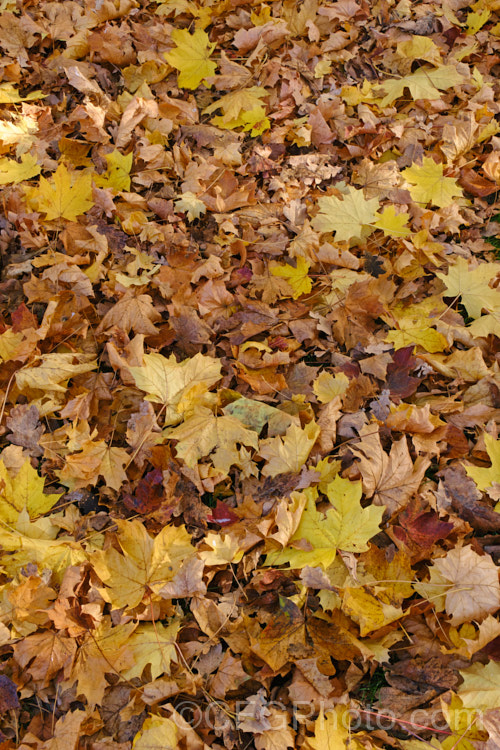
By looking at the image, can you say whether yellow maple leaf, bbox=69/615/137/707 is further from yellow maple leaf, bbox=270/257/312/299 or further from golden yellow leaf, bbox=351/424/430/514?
yellow maple leaf, bbox=270/257/312/299

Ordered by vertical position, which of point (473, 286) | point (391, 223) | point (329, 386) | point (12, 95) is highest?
point (12, 95)

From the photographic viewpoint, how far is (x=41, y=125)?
2.94 metres

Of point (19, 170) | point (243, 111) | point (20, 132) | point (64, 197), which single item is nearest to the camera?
point (64, 197)

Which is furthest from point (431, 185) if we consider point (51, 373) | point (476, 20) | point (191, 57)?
point (51, 373)

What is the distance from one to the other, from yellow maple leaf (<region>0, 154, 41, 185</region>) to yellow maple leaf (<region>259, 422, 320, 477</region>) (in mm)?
1902

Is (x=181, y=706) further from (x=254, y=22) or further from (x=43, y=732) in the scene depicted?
(x=254, y=22)

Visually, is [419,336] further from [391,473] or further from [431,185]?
[431,185]

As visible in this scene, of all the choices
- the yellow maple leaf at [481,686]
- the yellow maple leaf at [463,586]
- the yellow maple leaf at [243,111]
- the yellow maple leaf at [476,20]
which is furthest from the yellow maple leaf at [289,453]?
the yellow maple leaf at [476,20]

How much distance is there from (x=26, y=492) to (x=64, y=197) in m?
1.45

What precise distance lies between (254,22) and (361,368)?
2.46m

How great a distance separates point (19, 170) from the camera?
2713 millimetres

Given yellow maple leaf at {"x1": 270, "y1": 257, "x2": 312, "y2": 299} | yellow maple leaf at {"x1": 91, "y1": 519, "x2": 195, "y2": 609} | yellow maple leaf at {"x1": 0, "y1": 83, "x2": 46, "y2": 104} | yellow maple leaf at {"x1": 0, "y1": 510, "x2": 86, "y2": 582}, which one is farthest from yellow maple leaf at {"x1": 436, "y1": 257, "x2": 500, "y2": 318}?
yellow maple leaf at {"x1": 0, "y1": 83, "x2": 46, "y2": 104}

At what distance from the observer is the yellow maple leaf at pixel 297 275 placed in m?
2.44

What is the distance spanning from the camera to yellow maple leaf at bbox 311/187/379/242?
2574 millimetres
